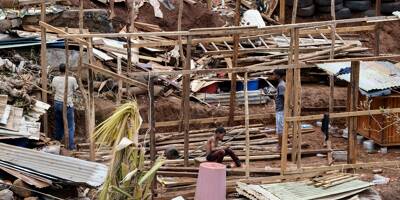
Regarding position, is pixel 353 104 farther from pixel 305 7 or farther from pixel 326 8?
pixel 326 8

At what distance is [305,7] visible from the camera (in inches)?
896

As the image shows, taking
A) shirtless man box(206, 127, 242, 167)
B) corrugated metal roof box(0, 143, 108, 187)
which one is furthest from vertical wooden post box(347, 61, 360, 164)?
corrugated metal roof box(0, 143, 108, 187)

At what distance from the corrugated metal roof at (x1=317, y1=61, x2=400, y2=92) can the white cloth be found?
4.59m

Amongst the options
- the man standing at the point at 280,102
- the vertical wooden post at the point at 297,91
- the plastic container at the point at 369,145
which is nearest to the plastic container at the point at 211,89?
the man standing at the point at 280,102

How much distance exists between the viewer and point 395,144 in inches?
611

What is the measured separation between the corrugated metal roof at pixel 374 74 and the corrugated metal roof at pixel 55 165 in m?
5.49

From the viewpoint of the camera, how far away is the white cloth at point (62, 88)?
1432 centimetres

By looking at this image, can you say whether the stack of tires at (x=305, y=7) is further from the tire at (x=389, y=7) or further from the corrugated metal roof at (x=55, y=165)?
the corrugated metal roof at (x=55, y=165)

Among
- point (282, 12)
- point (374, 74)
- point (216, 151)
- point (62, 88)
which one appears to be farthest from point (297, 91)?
point (282, 12)

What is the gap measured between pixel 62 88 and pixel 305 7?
1033 cm

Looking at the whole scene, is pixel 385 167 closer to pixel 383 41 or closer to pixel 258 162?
pixel 258 162

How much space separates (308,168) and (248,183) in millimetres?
1125

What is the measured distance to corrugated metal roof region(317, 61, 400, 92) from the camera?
14883mm

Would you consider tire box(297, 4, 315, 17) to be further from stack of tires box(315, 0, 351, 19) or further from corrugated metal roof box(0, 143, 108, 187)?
corrugated metal roof box(0, 143, 108, 187)
